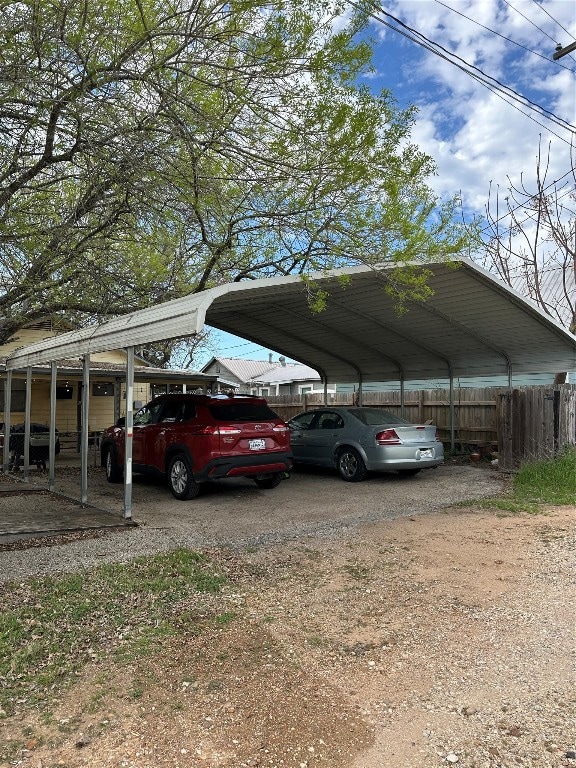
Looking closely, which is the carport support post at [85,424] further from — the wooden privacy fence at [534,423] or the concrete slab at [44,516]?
the wooden privacy fence at [534,423]

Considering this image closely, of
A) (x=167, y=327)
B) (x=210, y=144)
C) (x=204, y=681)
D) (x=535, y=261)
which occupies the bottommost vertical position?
(x=204, y=681)

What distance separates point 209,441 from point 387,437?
11.9 feet

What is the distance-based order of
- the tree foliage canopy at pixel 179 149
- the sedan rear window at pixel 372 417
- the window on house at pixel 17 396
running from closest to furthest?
1. the tree foliage canopy at pixel 179 149
2. the sedan rear window at pixel 372 417
3. the window on house at pixel 17 396

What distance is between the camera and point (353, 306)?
1234 cm

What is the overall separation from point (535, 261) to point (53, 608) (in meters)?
18.3

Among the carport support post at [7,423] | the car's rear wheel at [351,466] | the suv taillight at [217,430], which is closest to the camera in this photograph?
the suv taillight at [217,430]

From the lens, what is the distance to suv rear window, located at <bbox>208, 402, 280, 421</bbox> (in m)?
9.45

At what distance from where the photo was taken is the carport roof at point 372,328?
8.05 m

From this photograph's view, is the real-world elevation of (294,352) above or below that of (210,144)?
below

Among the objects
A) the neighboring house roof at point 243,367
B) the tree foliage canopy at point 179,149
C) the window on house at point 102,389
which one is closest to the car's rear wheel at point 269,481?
the tree foliage canopy at point 179,149

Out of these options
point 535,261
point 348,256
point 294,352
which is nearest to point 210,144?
point 348,256

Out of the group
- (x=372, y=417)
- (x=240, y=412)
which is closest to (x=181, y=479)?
(x=240, y=412)

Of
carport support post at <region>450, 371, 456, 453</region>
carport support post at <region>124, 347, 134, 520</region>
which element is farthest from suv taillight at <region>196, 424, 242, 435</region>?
carport support post at <region>450, 371, 456, 453</region>

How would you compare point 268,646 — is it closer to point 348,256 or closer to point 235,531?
point 235,531
